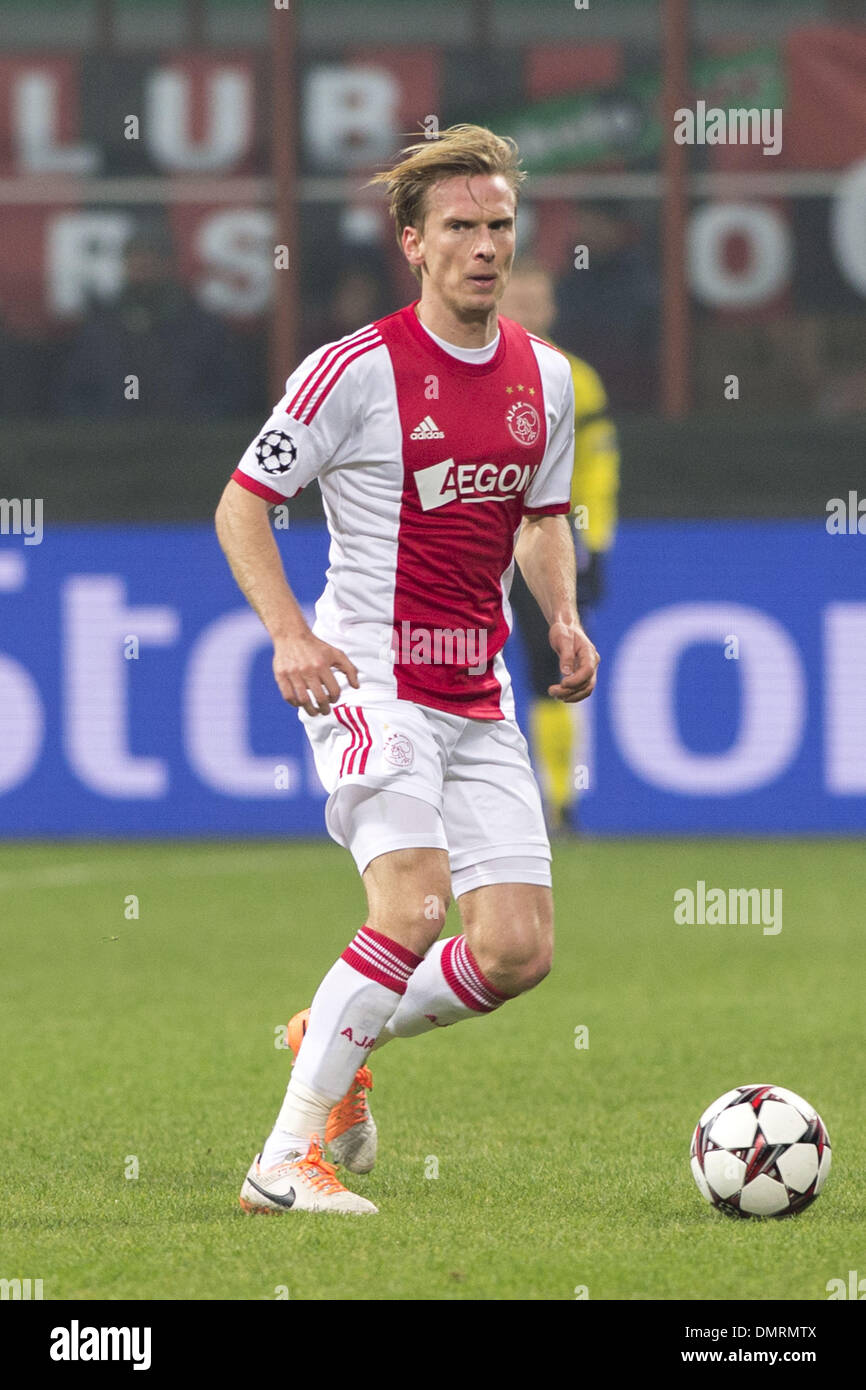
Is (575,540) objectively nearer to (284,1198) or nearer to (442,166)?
(442,166)

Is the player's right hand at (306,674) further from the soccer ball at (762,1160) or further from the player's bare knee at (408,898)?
the soccer ball at (762,1160)

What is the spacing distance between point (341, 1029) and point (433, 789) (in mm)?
502

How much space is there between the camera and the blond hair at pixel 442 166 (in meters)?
4.71

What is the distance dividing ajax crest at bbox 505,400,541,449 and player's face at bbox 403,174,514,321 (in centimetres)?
22

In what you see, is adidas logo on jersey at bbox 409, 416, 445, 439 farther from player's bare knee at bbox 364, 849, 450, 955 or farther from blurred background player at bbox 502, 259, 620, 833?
blurred background player at bbox 502, 259, 620, 833

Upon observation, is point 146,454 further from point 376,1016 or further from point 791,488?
point 376,1016

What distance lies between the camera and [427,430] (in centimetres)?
479

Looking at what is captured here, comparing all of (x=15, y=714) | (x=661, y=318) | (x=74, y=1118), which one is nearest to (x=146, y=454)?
(x=15, y=714)
